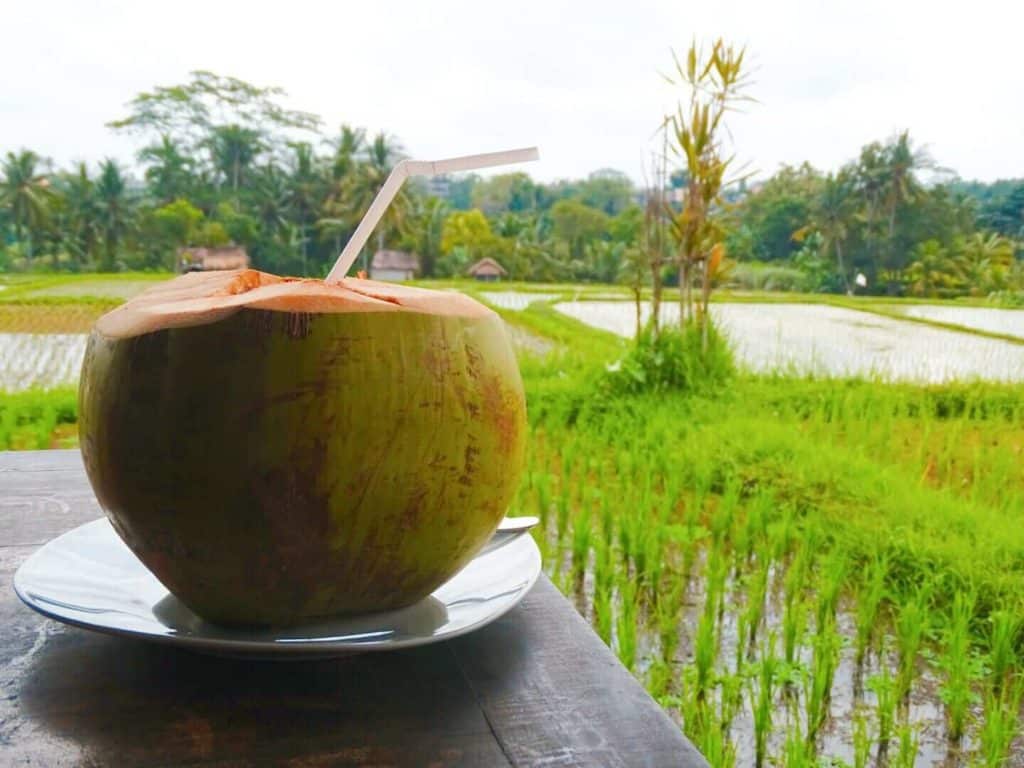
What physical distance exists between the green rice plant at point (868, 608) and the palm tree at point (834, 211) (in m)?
4.11

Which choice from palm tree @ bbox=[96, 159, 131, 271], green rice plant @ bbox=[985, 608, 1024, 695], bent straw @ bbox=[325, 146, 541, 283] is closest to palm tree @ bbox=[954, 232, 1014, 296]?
green rice plant @ bbox=[985, 608, 1024, 695]

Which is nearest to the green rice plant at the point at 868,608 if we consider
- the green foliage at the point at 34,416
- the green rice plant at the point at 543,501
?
the green rice plant at the point at 543,501

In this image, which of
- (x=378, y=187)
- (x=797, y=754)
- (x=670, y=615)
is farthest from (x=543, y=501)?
(x=378, y=187)

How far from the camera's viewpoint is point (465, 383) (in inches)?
16.7

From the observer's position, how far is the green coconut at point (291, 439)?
390 millimetres

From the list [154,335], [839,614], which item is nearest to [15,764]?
Answer: [154,335]

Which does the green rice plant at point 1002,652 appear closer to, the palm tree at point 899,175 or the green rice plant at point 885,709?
the green rice plant at point 885,709

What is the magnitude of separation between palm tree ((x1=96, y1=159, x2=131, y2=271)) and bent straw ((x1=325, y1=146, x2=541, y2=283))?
16.7 ft

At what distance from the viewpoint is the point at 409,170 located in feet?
1.61

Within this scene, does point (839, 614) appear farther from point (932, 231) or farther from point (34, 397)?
point (932, 231)

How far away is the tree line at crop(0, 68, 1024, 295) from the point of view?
4.91 meters

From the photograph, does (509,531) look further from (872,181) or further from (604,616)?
(872,181)

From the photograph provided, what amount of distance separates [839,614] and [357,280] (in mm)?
1443

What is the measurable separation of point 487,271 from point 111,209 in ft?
7.56
